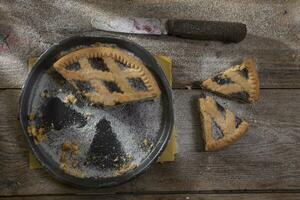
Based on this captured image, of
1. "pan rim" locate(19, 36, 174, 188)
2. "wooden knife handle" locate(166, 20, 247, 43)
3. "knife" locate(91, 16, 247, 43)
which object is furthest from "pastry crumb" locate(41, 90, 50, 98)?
"wooden knife handle" locate(166, 20, 247, 43)

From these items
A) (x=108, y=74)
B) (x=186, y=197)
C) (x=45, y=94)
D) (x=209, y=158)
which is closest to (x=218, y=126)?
(x=209, y=158)

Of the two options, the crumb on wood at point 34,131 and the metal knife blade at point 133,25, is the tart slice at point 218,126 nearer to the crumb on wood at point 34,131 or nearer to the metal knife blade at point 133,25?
the metal knife blade at point 133,25

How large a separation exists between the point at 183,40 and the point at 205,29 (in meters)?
0.08

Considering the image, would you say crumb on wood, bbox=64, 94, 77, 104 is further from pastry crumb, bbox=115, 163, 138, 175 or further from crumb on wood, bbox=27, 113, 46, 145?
pastry crumb, bbox=115, 163, 138, 175

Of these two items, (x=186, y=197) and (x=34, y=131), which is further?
(x=186, y=197)

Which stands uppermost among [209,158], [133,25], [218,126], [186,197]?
[133,25]

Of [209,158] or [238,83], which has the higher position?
[238,83]

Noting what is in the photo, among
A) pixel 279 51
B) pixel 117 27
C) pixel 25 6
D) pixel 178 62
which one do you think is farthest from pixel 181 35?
pixel 25 6

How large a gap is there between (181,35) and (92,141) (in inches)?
16.6

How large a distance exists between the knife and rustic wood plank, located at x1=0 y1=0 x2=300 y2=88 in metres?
0.03

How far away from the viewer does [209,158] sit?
1.51 metres

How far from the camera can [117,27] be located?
4.87ft

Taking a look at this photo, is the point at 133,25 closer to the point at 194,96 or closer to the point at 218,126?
the point at 194,96

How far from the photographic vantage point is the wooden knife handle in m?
1.48
